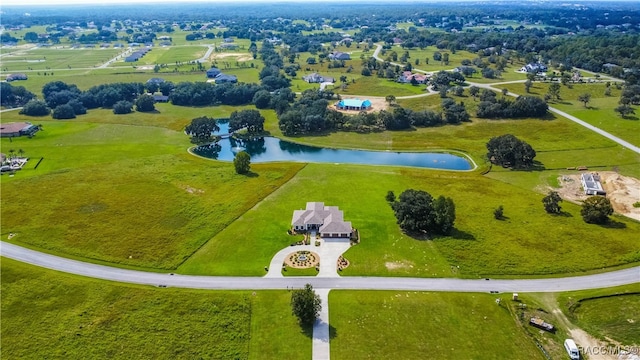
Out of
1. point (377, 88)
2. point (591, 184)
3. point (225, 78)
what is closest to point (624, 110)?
point (591, 184)

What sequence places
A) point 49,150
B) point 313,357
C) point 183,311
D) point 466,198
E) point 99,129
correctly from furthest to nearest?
point 99,129 < point 49,150 < point 466,198 < point 183,311 < point 313,357

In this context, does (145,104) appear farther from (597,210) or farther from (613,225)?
(613,225)

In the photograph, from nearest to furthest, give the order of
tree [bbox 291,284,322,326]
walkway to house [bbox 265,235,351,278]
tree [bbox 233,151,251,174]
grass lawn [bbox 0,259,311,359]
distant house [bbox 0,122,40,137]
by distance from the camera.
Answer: grass lawn [bbox 0,259,311,359]
tree [bbox 291,284,322,326]
walkway to house [bbox 265,235,351,278]
tree [bbox 233,151,251,174]
distant house [bbox 0,122,40,137]

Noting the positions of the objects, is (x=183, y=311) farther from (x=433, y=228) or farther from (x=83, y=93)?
(x=83, y=93)

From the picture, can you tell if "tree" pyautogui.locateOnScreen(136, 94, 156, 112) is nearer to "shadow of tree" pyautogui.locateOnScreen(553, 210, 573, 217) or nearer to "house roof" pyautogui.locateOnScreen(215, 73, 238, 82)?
"house roof" pyautogui.locateOnScreen(215, 73, 238, 82)

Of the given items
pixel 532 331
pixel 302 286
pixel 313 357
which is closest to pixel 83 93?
pixel 302 286

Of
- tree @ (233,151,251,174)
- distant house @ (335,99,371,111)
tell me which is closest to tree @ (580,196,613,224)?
tree @ (233,151,251,174)
